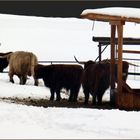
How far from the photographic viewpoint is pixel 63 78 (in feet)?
48.9

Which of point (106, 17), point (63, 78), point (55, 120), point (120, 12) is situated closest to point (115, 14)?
point (120, 12)

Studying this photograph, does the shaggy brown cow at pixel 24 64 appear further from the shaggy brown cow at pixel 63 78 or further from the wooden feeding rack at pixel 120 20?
the wooden feeding rack at pixel 120 20

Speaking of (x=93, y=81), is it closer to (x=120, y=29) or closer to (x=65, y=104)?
(x=65, y=104)

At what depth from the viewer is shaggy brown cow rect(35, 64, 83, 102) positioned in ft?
48.6

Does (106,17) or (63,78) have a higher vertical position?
(106,17)

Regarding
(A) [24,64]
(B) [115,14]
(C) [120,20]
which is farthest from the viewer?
(A) [24,64]

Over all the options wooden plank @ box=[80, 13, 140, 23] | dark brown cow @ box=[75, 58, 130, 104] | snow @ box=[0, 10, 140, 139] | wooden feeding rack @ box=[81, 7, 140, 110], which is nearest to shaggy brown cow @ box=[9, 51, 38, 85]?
snow @ box=[0, 10, 140, 139]

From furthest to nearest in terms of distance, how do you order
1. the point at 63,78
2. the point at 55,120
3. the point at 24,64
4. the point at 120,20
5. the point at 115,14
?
the point at 24,64, the point at 63,78, the point at 120,20, the point at 115,14, the point at 55,120

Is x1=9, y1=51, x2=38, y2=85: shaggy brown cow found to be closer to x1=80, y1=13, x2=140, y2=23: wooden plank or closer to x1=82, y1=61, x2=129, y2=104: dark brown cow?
x1=82, y1=61, x2=129, y2=104: dark brown cow

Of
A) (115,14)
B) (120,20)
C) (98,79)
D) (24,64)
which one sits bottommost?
(24,64)

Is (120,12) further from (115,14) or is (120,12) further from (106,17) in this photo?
(106,17)

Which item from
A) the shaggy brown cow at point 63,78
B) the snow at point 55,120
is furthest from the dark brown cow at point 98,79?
the snow at point 55,120

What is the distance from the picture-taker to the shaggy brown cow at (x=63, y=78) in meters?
14.8

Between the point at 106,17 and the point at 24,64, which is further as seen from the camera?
the point at 24,64
